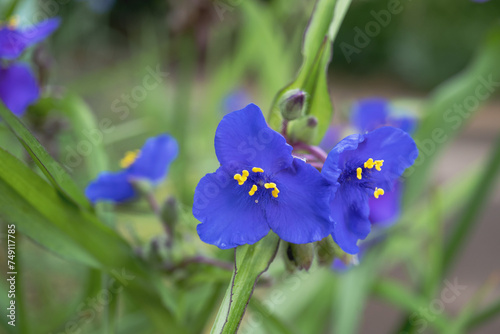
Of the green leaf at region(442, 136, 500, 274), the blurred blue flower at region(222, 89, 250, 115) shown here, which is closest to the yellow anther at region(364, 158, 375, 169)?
the green leaf at region(442, 136, 500, 274)

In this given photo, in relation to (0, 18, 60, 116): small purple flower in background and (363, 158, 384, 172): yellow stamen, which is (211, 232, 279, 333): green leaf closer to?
(363, 158, 384, 172): yellow stamen

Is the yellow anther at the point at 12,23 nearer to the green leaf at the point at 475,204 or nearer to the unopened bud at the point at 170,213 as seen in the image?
the unopened bud at the point at 170,213

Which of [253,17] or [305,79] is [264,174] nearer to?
[305,79]

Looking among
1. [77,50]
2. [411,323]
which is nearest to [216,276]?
[411,323]

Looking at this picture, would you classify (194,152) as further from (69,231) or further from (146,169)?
(69,231)

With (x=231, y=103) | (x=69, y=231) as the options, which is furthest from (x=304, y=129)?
(x=231, y=103)
